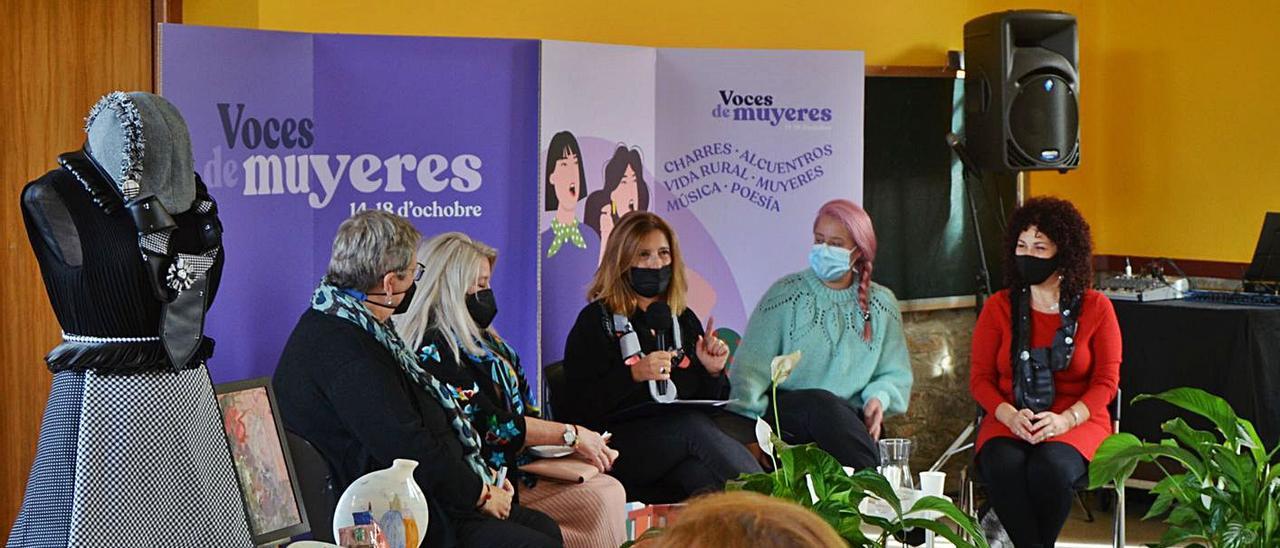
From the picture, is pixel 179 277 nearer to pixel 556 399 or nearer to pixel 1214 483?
pixel 1214 483

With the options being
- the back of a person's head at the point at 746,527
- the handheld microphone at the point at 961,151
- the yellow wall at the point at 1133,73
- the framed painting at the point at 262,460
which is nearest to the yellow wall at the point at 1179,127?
the yellow wall at the point at 1133,73

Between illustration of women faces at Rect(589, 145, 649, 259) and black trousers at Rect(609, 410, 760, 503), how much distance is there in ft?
2.09

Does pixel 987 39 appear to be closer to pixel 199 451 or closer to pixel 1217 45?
pixel 1217 45

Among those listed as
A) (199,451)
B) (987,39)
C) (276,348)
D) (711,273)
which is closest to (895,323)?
(711,273)

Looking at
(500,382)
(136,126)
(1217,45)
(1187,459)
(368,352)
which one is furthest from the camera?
(1217,45)

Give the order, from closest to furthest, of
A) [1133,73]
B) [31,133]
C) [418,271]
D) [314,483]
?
[314,483]
[418,271]
[31,133]
[1133,73]

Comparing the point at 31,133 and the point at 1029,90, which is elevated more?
the point at 1029,90

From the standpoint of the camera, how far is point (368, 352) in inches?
140

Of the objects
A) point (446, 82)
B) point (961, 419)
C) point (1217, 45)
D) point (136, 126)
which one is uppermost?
point (1217, 45)

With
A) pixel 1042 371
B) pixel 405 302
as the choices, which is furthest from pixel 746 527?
pixel 1042 371

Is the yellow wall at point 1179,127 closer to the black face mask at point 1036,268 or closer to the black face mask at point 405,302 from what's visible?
the black face mask at point 1036,268

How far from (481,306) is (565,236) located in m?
0.75

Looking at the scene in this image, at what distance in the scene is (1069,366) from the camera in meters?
5.04

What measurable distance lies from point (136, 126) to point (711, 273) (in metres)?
2.86
